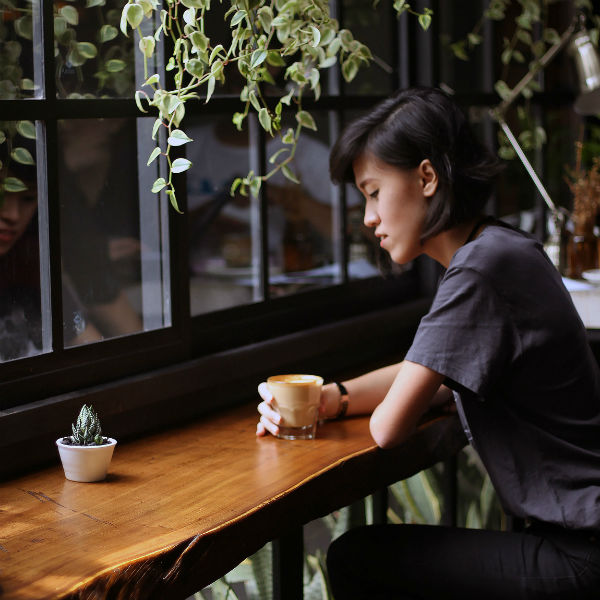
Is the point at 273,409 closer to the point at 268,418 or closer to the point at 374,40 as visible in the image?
the point at 268,418

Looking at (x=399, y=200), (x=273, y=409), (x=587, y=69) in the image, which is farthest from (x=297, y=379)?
(x=587, y=69)

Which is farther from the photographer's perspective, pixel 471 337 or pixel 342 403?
pixel 342 403

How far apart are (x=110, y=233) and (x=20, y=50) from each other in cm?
47

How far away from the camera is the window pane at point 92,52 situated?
6.19 ft

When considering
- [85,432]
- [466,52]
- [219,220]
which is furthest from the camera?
[219,220]

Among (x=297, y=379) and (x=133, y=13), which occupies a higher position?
(x=133, y=13)

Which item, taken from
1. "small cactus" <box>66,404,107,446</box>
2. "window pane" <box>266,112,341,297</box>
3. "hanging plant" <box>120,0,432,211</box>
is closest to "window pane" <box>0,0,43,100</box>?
"hanging plant" <box>120,0,432,211</box>

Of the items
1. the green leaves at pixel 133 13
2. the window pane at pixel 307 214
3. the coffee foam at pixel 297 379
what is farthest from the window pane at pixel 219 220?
the green leaves at pixel 133 13

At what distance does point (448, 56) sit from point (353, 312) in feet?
3.90

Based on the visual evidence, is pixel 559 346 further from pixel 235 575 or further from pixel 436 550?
pixel 235 575

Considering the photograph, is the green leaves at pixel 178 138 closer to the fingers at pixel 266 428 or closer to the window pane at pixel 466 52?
the fingers at pixel 266 428

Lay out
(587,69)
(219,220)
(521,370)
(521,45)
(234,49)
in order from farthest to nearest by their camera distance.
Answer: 1. (521,45)
2. (219,220)
3. (587,69)
4. (234,49)
5. (521,370)

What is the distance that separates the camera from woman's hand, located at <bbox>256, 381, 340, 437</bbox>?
1987 millimetres

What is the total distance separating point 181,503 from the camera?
1589 millimetres
